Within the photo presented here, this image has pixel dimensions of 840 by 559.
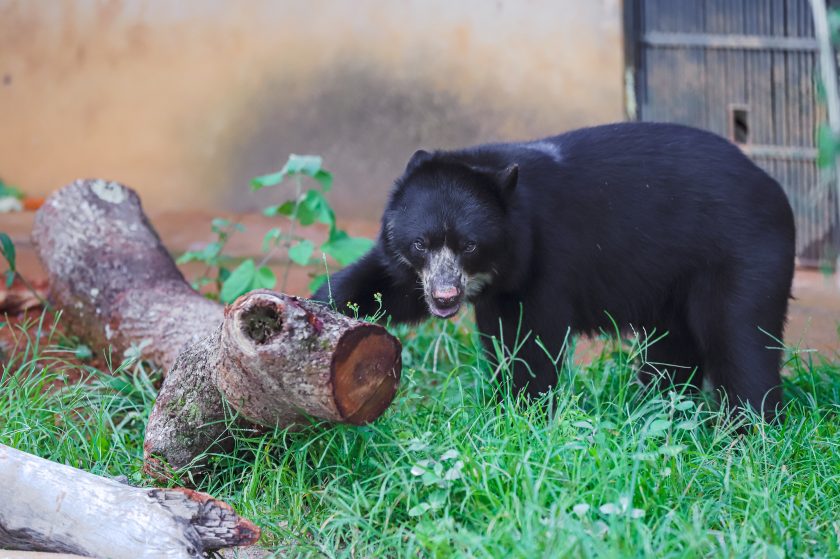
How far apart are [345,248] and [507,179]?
1594 mm

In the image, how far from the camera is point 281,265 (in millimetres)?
6867

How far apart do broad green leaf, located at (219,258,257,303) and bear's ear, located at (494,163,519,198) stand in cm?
169

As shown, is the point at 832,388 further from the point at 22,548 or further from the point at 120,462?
the point at 22,548

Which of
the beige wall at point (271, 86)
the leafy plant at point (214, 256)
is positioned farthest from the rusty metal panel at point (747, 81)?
the leafy plant at point (214, 256)

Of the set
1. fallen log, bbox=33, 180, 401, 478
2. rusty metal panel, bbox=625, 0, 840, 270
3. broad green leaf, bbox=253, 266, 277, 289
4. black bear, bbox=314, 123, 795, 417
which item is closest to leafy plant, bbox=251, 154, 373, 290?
broad green leaf, bbox=253, 266, 277, 289

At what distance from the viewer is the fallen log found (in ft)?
10.1

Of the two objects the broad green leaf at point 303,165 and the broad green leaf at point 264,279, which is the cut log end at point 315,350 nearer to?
the broad green leaf at point 264,279

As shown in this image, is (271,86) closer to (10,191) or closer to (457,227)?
(10,191)

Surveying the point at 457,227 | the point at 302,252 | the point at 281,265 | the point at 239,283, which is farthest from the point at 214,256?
the point at 457,227

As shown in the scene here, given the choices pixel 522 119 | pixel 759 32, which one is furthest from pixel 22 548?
pixel 759 32

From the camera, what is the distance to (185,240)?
7.42m

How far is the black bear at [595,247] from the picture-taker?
385 cm

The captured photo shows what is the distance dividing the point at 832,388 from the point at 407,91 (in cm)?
408

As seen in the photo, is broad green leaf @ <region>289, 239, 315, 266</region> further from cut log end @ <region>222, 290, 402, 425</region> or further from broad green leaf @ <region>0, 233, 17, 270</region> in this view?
cut log end @ <region>222, 290, 402, 425</region>
